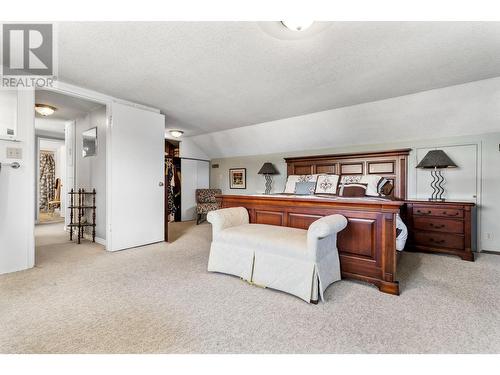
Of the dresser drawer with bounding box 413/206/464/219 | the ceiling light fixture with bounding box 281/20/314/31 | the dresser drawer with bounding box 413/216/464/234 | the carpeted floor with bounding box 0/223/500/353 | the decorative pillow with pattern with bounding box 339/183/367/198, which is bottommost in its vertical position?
the carpeted floor with bounding box 0/223/500/353

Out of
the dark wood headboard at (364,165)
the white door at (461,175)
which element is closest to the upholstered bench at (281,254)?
the dark wood headboard at (364,165)

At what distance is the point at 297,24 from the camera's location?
6.07 ft

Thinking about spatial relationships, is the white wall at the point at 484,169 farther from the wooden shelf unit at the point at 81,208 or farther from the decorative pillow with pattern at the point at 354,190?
the wooden shelf unit at the point at 81,208

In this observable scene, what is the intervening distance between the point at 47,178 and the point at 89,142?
17.8ft

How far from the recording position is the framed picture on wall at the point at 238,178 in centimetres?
646

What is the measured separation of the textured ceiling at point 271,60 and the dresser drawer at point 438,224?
73.5 inches

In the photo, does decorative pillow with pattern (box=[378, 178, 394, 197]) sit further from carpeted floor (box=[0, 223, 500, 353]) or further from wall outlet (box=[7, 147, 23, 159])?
wall outlet (box=[7, 147, 23, 159])

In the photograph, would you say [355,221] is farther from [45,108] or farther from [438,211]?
[45,108]

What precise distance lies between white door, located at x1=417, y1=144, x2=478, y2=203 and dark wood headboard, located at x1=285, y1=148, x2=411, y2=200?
14.6 inches

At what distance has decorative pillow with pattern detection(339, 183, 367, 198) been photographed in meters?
3.98

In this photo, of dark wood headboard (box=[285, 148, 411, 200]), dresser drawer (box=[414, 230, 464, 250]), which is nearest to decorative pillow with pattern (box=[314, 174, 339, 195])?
dark wood headboard (box=[285, 148, 411, 200])
